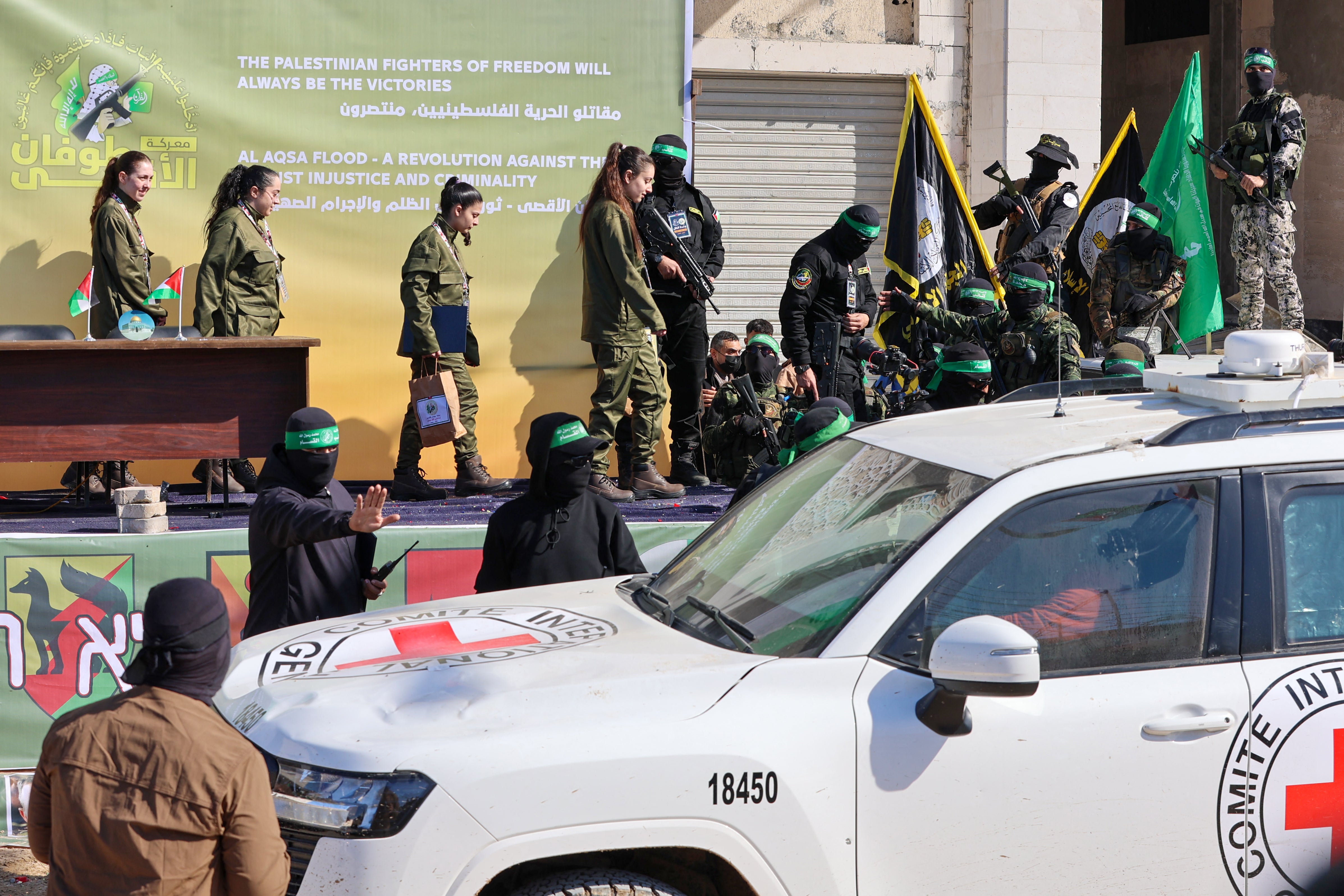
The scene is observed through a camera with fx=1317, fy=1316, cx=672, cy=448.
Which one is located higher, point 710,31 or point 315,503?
point 710,31

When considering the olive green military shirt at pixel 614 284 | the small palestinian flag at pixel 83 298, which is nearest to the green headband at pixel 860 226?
the olive green military shirt at pixel 614 284

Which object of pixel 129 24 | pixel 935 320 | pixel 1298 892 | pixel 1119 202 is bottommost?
pixel 1298 892

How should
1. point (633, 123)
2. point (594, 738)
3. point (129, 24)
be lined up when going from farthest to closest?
1. point (633, 123)
2. point (129, 24)
3. point (594, 738)

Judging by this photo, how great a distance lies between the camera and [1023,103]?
12.3 m

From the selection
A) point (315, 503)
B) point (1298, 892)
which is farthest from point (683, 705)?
point (315, 503)

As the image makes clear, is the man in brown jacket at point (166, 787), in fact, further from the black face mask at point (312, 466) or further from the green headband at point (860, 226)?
the green headband at point (860, 226)

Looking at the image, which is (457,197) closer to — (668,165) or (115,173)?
(668,165)

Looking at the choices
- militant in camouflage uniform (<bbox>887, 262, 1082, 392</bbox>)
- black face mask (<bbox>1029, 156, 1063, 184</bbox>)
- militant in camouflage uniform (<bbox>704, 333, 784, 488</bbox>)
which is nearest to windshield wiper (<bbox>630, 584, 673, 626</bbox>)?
militant in camouflage uniform (<bbox>704, 333, 784, 488</bbox>)

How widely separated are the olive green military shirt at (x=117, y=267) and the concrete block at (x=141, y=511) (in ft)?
7.42

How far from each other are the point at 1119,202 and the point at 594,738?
950 cm

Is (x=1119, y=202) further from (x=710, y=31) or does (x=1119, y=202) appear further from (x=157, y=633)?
(x=157, y=633)

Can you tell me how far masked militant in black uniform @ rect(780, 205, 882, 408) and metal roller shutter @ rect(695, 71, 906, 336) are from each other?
350 centimetres

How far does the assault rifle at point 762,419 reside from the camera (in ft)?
27.2

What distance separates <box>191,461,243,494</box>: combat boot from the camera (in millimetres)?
8633
